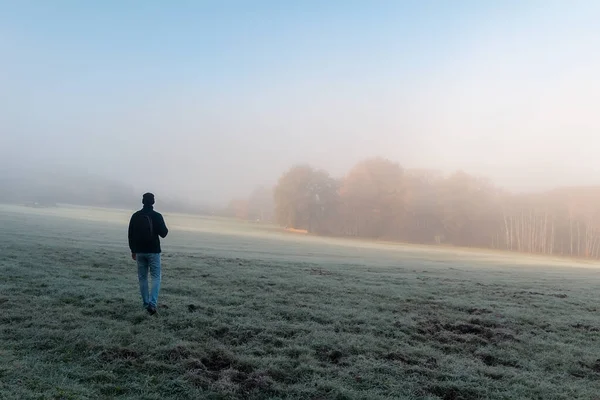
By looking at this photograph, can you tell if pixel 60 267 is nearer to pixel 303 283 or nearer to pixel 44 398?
pixel 303 283

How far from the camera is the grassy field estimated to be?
693 cm

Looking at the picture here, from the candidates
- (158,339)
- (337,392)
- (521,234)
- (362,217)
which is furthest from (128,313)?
(521,234)

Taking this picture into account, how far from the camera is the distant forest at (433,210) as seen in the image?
78.3m

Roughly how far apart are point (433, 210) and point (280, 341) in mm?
81228

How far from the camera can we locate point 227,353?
8133mm

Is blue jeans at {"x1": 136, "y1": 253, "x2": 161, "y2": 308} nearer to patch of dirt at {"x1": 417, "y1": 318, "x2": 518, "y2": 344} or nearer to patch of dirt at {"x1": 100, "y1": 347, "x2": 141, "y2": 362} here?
patch of dirt at {"x1": 100, "y1": 347, "x2": 141, "y2": 362}

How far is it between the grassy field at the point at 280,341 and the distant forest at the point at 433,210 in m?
68.5

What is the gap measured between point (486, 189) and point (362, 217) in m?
26.7

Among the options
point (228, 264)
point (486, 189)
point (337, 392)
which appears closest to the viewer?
point (337, 392)

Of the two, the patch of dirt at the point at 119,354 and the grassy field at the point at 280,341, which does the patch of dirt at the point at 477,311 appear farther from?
the patch of dirt at the point at 119,354

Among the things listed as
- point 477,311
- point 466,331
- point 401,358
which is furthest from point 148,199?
point 477,311

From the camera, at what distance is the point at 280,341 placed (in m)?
8.94

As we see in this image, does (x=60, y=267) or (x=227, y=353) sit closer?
(x=227, y=353)

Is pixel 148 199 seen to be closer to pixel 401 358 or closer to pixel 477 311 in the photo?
pixel 401 358
